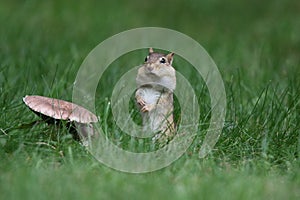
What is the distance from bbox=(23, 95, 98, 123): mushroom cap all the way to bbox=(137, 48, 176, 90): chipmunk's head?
0.40 meters

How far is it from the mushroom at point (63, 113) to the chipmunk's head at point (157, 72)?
0.40 metres

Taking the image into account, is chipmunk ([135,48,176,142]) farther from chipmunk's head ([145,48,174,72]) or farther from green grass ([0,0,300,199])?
green grass ([0,0,300,199])

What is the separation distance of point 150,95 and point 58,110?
588mm

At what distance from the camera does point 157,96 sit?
4.54 m

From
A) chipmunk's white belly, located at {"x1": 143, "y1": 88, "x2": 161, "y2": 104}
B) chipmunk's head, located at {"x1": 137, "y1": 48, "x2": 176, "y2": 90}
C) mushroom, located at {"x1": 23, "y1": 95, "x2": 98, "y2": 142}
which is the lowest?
mushroom, located at {"x1": 23, "y1": 95, "x2": 98, "y2": 142}

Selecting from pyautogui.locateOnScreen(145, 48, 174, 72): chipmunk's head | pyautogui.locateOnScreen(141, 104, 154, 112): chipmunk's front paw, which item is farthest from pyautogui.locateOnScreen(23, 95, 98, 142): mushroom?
pyautogui.locateOnScreen(145, 48, 174, 72): chipmunk's head

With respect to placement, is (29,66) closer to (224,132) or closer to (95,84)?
(95,84)

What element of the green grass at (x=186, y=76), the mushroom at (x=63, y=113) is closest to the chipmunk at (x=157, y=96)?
the green grass at (x=186, y=76)

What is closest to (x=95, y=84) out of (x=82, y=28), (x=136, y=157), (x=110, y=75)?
(x=110, y=75)

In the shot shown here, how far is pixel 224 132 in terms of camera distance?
4648mm

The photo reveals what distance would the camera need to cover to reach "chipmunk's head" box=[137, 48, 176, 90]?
14.6 ft

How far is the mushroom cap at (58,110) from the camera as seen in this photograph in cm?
428

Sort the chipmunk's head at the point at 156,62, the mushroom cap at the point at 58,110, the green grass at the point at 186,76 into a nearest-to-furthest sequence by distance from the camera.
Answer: the green grass at the point at 186,76
the mushroom cap at the point at 58,110
the chipmunk's head at the point at 156,62

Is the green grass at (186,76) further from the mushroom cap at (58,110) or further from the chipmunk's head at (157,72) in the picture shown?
the chipmunk's head at (157,72)
